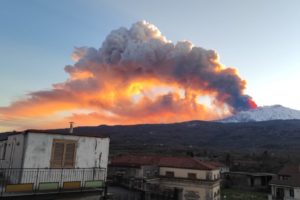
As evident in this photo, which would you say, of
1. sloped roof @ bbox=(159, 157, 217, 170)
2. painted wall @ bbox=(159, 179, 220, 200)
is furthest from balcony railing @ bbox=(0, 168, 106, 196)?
sloped roof @ bbox=(159, 157, 217, 170)

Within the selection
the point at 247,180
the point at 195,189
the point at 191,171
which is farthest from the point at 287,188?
the point at 247,180

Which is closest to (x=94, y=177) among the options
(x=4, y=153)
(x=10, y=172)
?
(x=10, y=172)

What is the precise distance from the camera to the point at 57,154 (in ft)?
54.7

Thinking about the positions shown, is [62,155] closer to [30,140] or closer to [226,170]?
[30,140]

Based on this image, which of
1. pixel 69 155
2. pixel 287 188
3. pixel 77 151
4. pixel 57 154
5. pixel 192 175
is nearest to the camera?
pixel 57 154

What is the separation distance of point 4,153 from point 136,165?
21.5 metres

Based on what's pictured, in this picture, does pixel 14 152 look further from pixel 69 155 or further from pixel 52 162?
pixel 69 155

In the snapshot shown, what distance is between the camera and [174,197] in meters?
30.0

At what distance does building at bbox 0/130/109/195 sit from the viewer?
15.4 metres

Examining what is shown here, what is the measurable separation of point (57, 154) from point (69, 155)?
792 millimetres

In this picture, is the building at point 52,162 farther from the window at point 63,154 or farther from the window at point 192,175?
the window at point 192,175

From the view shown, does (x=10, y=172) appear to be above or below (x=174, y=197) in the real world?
above

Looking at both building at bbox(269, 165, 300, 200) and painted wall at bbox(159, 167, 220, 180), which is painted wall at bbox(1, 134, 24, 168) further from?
building at bbox(269, 165, 300, 200)

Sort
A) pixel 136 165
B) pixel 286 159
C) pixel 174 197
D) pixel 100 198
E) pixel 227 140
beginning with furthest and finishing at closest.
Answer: pixel 227 140
pixel 286 159
pixel 136 165
pixel 174 197
pixel 100 198
